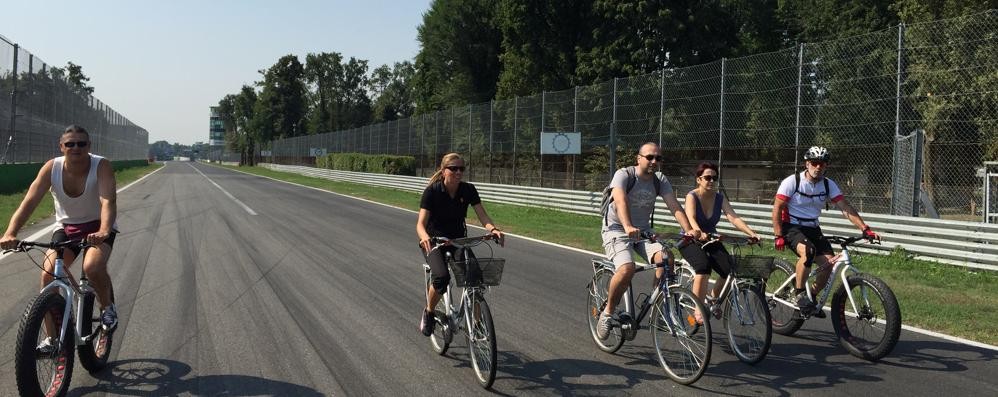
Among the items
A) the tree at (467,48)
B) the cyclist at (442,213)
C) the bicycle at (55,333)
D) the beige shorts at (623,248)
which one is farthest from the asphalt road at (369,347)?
the tree at (467,48)

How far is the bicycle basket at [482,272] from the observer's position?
16.4ft

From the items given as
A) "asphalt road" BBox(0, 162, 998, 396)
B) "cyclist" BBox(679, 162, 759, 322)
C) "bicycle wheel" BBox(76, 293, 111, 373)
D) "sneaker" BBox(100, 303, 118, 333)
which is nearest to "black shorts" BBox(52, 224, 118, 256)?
"bicycle wheel" BBox(76, 293, 111, 373)

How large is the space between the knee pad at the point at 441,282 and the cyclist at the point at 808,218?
2.99 metres

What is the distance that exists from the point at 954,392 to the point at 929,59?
1118 cm

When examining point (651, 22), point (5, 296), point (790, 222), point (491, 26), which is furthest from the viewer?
point (491, 26)

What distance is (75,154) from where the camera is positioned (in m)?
4.95

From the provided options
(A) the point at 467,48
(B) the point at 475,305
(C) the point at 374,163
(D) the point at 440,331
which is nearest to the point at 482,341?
(B) the point at 475,305

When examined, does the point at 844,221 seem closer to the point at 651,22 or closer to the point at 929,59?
the point at 929,59

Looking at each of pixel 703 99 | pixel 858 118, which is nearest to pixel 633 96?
pixel 703 99

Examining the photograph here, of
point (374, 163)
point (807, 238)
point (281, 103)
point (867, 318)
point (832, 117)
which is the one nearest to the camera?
point (867, 318)

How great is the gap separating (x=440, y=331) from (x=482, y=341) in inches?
32.9

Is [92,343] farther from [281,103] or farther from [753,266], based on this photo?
[281,103]

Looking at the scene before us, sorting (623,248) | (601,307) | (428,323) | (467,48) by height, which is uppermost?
(467,48)

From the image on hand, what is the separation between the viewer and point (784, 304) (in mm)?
6426
